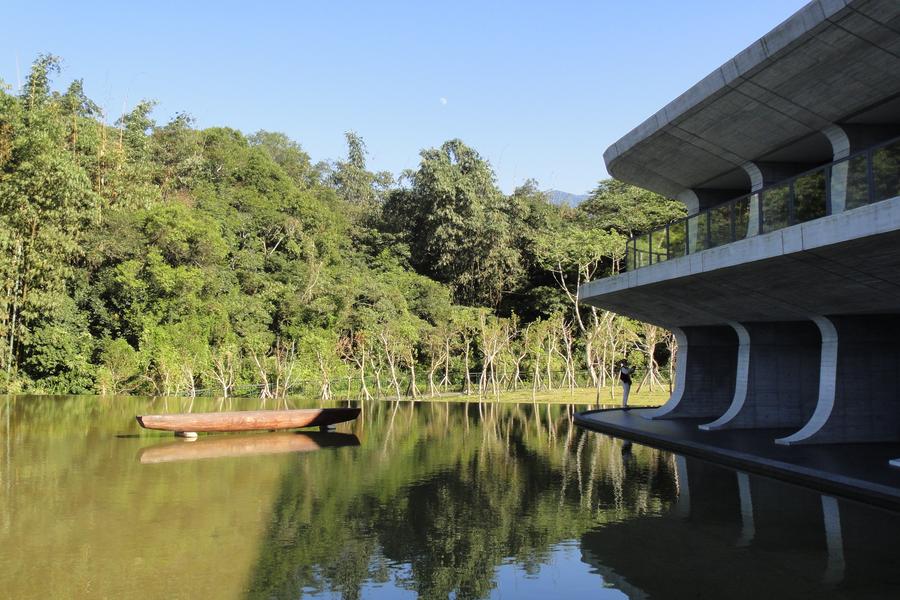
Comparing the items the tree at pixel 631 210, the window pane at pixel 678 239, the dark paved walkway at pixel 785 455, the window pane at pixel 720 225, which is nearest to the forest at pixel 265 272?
the tree at pixel 631 210

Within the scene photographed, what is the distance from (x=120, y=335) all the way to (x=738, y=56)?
3063 cm

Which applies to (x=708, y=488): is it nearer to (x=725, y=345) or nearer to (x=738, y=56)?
(x=738, y=56)

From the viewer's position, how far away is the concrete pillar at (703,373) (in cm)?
1925

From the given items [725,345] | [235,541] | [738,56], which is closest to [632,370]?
[725,345]

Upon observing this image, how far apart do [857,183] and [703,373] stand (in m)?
10.2

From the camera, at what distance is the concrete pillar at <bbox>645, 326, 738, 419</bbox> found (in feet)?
63.2

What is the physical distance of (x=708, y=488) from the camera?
1013cm

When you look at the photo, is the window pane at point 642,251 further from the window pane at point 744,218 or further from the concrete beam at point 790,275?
the window pane at point 744,218

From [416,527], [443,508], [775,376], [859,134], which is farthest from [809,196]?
[416,527]

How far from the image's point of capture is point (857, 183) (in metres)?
9.95

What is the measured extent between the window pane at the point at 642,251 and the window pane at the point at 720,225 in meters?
2.38

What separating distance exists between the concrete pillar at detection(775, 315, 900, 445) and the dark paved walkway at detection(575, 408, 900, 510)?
0.29 m

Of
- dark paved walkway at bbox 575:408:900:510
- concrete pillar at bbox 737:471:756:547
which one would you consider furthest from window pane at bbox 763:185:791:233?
concrete pillar at bbox 737:471:756:547

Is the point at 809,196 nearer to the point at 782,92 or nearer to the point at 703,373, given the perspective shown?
the point at 782,92
